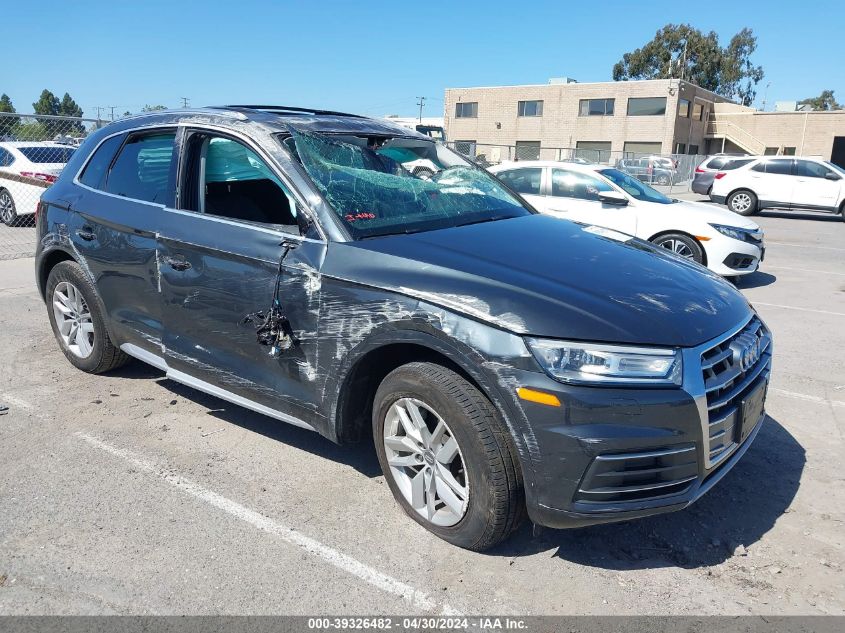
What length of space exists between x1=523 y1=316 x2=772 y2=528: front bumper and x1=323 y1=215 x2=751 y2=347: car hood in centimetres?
21

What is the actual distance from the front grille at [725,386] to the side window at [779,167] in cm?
1827

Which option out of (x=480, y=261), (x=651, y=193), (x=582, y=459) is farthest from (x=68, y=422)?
(x=651, y=193)

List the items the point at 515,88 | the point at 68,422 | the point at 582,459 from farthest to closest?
1. the point at 515,88
2. the point at 68,422
3. the point at 582,459

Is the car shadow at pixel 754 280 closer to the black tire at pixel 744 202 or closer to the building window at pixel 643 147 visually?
the black tire at pixel 744 202

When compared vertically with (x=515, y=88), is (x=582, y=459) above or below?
below

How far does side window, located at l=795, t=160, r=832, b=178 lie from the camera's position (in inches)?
731

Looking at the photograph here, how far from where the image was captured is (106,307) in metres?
4.54

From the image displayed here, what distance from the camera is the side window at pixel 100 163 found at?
4.67 metres

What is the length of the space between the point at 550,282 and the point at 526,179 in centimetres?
710

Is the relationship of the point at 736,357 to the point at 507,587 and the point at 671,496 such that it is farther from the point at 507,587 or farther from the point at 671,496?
the point at 507,587

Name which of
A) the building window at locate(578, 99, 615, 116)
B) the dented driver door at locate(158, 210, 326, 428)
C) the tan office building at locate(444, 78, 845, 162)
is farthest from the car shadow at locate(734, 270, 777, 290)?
the building window at locate(578, 99, 615, 116)

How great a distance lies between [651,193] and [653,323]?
290 inches

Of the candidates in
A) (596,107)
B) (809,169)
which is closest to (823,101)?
(596,107)

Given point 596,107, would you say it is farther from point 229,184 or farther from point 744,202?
point 229,184
